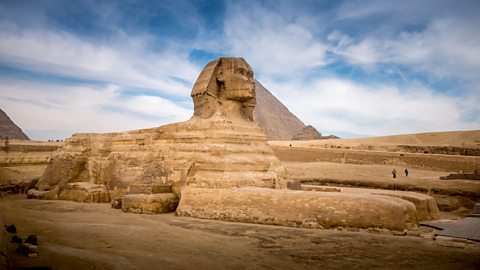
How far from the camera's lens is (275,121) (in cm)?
4778

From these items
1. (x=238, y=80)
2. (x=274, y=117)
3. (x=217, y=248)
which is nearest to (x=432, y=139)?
(x=274, y=117)

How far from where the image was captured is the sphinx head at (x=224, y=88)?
8367mm

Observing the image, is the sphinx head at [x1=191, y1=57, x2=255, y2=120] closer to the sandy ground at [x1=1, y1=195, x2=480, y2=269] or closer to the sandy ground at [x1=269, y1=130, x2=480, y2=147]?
the sandy ground at [x1=1, y1=195, x2=480, y2=269]

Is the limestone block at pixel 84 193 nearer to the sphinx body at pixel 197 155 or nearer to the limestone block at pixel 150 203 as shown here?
the sphinx body at pixel 197 155

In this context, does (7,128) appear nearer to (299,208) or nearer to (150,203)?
(150,203)

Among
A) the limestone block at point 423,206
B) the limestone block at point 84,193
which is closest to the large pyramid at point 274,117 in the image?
the limestone block at point 84,193

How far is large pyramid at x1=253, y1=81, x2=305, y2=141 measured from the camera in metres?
45.9

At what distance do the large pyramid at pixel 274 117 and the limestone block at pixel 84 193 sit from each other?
35259 millimetres

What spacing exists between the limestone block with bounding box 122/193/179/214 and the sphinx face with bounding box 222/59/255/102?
9.90ft

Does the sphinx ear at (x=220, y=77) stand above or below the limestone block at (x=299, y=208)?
above

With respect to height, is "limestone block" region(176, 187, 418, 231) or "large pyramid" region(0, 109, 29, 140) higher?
"large pyramid" region(0, 109, 29, 140)

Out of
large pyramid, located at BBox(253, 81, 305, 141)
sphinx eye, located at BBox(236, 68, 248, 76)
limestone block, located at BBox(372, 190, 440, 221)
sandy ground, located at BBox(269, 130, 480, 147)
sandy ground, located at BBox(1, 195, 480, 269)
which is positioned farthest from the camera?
large pyramid, located at BBox(253, 81, 305, 141)

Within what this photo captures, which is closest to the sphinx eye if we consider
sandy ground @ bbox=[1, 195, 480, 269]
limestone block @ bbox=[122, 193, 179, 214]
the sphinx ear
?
the sphinx ear

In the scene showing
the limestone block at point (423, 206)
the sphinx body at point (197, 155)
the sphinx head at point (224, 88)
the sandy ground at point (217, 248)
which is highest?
the sphinx head at point (224, 88)
